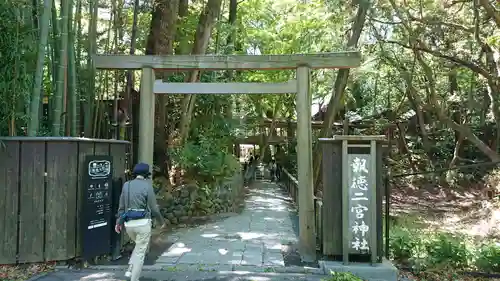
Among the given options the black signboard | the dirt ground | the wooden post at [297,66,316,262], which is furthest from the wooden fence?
the dirt ground

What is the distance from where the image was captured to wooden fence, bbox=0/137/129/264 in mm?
5445

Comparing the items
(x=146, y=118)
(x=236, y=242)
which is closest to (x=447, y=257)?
(x=236, y=242)

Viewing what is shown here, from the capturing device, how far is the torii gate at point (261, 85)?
20.8 ft

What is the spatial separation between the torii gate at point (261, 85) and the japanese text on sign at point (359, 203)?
29.6 inches

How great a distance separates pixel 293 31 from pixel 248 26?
215 cm

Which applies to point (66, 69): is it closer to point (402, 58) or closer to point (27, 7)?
point (27, 7)

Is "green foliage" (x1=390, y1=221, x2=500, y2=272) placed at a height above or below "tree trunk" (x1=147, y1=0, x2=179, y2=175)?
below

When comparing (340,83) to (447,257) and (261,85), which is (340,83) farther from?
(447,257)

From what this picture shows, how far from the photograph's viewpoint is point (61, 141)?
18.2 ft

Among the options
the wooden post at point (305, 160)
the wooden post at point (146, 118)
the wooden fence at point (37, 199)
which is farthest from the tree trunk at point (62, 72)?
the wooden post at point (305, 160)

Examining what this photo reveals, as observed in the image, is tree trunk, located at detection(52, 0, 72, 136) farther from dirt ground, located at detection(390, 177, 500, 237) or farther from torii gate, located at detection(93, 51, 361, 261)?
dirt ground, located at detection(390, 177, 500, 237)

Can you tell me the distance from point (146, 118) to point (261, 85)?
194 centimetres

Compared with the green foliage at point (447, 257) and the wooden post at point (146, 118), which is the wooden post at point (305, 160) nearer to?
the green foliage at point (447, 257)

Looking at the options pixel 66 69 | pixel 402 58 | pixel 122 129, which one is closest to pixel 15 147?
pixel 66 69
